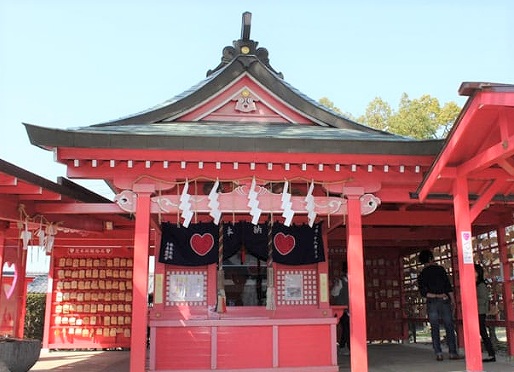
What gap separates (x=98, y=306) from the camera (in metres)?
13.6

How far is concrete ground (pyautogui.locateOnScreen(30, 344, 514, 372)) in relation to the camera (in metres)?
8.95

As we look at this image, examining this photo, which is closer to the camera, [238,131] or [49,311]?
[238,131]

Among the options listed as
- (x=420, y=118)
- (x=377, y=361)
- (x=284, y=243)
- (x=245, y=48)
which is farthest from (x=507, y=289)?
(x=420, y=118)

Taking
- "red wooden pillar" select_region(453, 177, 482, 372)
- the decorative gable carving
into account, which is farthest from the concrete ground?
the decorative gable carving

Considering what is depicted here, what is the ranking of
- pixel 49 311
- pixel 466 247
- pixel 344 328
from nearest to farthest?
1. pixel 466 247
2. pixel 344 328
3. pixel 49 311

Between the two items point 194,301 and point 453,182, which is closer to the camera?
point 453,182

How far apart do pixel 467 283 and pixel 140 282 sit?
4.74 m

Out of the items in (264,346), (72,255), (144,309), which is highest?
(72,255)

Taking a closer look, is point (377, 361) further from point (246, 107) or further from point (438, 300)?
point (246, 107)

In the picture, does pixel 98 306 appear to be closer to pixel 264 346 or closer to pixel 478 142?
pixel 264 346

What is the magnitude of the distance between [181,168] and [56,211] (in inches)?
103

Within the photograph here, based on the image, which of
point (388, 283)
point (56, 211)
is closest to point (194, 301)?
point (56, 211)

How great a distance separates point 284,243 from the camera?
30.4 ft

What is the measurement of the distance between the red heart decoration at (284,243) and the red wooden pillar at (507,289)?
4.53 m
